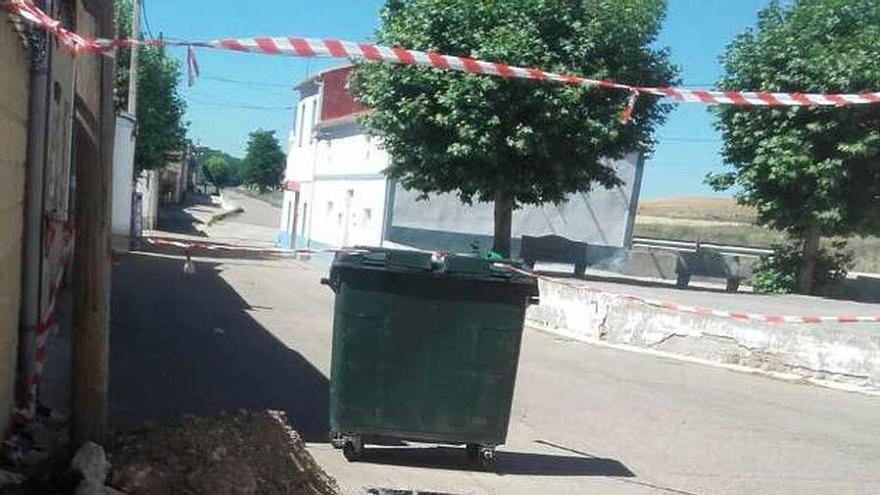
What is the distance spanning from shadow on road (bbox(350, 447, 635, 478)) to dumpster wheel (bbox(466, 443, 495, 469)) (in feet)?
0.16

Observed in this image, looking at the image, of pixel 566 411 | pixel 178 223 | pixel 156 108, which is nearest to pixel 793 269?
pixel 566 411

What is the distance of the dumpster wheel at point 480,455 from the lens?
630 cm

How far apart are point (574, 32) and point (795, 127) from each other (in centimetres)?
488

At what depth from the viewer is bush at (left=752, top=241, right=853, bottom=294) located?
20.6m

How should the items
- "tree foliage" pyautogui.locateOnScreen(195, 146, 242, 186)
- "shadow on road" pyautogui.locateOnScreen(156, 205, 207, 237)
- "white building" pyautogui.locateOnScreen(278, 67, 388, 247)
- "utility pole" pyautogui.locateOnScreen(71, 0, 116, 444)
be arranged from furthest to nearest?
1. "tree foliage" pyautogui.locateOnScreen(195, 146, 242, 186)
2. "shadow on road" pyautogui.locateOnScreen(156, 205, 207, 237)
3. "white building" pyautogui.locateOnScreen(278, 67, 388, 247)
4. "utility pole" pyautogui.locateOnScreen(71, 0, 116, 444)

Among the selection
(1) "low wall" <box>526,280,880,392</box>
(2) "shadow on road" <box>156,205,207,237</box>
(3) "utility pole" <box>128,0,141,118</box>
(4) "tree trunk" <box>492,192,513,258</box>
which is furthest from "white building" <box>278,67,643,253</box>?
(1) "low wall" <box>526,280,880,392</box>

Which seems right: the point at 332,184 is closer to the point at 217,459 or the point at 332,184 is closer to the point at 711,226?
the point at 217,459

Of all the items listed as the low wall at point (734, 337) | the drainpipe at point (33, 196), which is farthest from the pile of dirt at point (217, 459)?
the low wall at point (734, 337)

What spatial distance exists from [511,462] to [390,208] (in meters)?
20.6

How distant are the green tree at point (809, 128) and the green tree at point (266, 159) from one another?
79503 mm

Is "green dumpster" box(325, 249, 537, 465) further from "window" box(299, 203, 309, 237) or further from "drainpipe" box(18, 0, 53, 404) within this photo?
"window" box(299, 203, 309, 237)

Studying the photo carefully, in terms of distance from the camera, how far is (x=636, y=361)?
41.6ft

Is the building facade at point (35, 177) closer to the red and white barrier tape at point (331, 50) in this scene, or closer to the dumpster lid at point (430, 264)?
the red and white barrier tape at point (331, 50)

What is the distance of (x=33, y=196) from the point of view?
559cm
